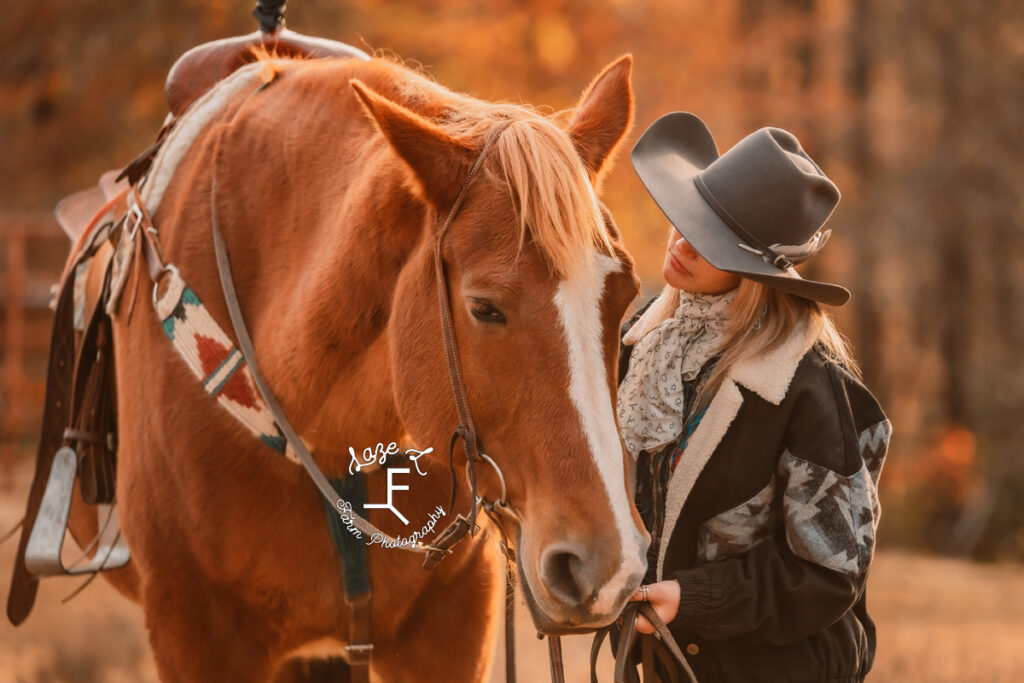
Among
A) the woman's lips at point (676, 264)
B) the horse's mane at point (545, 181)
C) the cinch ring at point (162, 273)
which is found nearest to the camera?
the horse's mane at point (545, 181)

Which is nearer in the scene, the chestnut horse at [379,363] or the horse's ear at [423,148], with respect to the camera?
the chestnut horse at [379,363]

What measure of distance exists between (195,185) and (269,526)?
0.87 meters

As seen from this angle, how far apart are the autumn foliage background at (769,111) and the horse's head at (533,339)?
7351 mm

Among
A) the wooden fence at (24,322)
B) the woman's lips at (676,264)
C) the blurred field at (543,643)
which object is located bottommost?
the blurred field at (543,643)

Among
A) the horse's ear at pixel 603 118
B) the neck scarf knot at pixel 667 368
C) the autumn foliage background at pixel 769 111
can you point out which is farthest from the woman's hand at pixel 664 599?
the autumn foliage background at pixel 769 111

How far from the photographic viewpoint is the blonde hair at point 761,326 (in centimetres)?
226

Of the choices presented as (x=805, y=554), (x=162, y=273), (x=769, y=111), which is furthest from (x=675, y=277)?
(x=769, y=111)

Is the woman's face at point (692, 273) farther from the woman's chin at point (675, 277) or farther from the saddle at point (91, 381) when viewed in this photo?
the saddle at point (91, 381)

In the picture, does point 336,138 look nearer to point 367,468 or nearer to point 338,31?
point 367,468

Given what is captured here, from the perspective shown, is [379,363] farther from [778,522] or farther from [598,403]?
[778,522]

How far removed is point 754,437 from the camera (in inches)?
85.8

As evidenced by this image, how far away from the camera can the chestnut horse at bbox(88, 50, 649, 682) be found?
72.3 inches

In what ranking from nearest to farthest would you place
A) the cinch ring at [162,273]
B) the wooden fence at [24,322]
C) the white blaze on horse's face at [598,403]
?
1. the white blaze on horse's face at [598,403]
2. the cinch ring at [162,273]
3. the wooden fence at [24,322]

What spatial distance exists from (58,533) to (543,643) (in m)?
3.39
